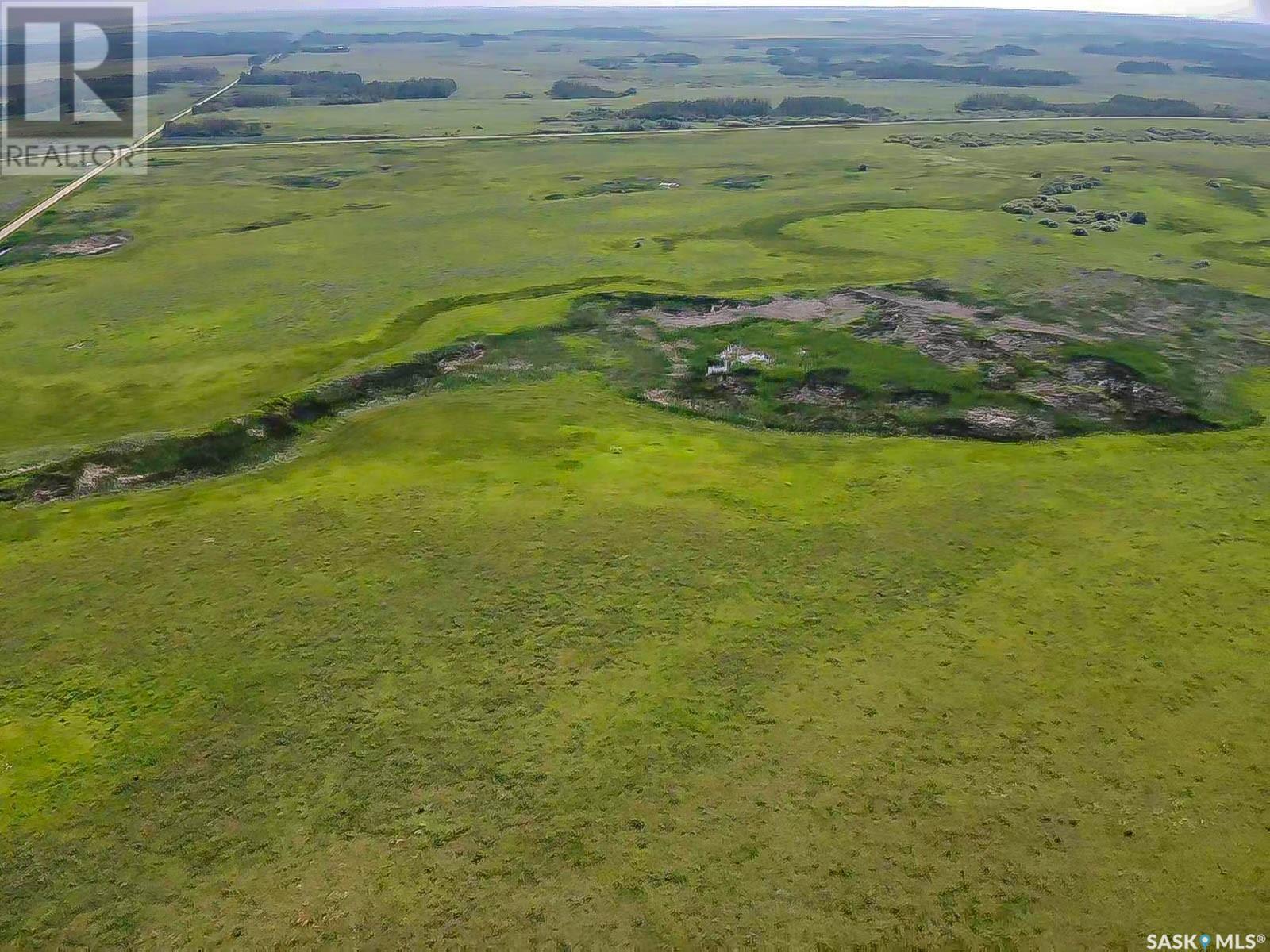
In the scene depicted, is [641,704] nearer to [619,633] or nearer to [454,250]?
[619,633]

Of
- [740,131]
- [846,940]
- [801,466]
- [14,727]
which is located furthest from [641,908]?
[740,131]

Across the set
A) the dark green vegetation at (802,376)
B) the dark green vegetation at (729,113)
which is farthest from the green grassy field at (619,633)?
the dark green vegetation at (729,113)

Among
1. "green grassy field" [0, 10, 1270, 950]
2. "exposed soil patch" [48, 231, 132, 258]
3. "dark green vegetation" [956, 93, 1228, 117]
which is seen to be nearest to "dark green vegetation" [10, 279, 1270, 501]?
"green grassy field" [0, 10, 1270, 950]

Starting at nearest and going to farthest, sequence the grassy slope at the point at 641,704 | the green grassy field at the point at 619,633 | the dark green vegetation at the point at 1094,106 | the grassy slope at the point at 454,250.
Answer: the grassy slope at the point at 641,704 < the green grassy field at the point at 619,633 < the grassy slope at the point at 454,250 < the dark green vegetation at the point at 1094,106

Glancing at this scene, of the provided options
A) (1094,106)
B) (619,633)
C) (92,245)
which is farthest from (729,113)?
(619,633)

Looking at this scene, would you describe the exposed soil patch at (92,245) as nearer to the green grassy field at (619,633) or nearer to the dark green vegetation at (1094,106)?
the green grassy field at (619,633)
